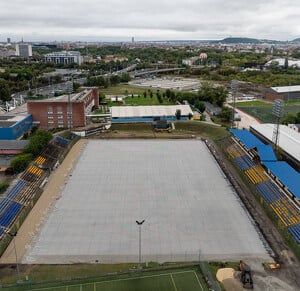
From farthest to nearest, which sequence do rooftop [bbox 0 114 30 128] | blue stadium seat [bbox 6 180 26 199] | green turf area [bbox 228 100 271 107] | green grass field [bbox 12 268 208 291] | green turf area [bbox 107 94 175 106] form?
green turf area [bbox 228 100 271 107] < green turf area [bbox 107 94 175 106] < rooftop [bbox 0 114 30 128] < blue stadium seat [bbox 6 180 26 199] < green grass field [bbox 12 268 208 291]

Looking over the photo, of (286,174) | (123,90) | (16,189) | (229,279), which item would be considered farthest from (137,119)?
(229,279)

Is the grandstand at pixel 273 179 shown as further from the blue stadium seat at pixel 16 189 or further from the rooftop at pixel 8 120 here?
the rooftop at pixel 8 120

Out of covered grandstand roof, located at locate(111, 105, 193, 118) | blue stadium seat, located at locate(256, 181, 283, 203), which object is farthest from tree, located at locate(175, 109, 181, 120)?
blue stadium seat, located at locate(256, 181, 283, 203)

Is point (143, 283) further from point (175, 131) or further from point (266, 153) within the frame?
point (175, 131)

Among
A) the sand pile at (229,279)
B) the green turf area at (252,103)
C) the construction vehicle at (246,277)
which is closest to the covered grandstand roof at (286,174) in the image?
the construction vehicle at (246,277)

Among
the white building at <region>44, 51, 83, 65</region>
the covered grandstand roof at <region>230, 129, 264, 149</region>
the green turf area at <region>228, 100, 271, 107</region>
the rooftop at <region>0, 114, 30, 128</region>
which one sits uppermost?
the white building at <region>44, 51, 83, 65</region>

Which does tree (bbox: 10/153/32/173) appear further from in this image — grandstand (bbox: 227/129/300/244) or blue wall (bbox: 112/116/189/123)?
blue wall (bbox: 112/116/189/123)
